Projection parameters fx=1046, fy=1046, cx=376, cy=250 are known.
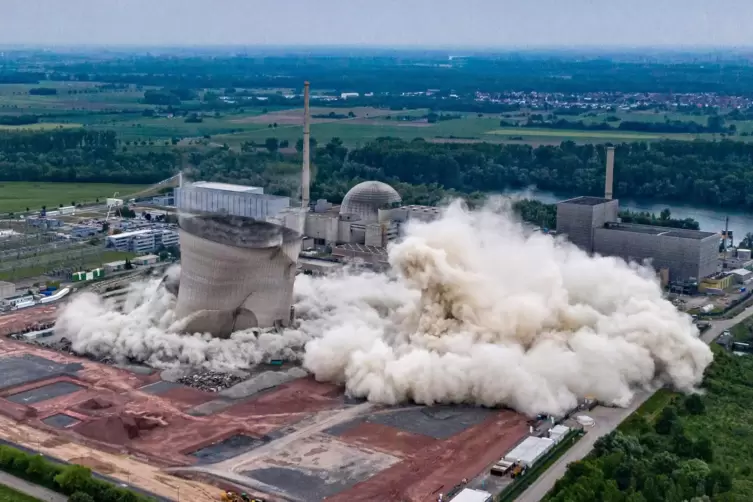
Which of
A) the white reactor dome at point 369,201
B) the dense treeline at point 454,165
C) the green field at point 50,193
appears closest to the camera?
the white reactor dome at point 369,201

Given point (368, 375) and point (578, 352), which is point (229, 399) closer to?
point (368, 375)

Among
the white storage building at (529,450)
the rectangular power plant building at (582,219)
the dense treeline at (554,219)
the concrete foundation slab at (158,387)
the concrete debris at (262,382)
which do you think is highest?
the rectangular power plant building at (582,219)

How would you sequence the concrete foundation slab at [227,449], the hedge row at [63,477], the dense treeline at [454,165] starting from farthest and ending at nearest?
the dense treeline at [454,165] < the concrete foundation slab at [227,449] < the hedge row at [63,477]

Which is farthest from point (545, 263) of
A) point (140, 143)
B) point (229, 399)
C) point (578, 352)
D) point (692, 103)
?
point (692, 103)

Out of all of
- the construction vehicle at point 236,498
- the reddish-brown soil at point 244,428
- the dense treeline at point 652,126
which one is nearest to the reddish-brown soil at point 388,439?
the reddish-brown soil at point 244,428

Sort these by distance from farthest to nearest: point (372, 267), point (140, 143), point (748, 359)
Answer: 1. point (140, 143)
2. point (372, 267)
3. point (748, 359)

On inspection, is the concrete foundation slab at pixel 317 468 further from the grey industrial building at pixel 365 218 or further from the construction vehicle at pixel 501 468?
the grey industrial building at pixel 365 218

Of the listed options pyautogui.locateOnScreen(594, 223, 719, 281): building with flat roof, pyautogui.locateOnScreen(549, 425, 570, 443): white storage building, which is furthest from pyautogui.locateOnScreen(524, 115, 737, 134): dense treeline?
pyautogui.locateOnScreen(549, 425, 570, 443): white storage building
